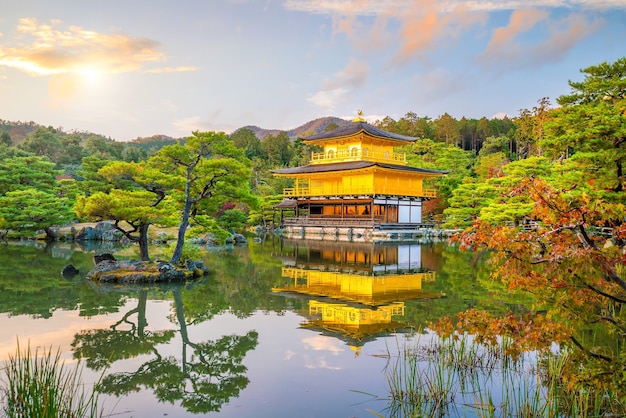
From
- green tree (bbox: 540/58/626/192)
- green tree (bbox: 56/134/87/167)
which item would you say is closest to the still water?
green tree (bbox: 540/58/626/192)

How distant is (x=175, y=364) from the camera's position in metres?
6.21

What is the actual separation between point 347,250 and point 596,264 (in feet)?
61.6

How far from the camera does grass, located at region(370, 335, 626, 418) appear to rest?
4309 millimetres

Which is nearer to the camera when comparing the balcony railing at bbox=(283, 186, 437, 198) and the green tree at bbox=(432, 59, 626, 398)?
the green tree at bbox=(432, 59, 626, 398)

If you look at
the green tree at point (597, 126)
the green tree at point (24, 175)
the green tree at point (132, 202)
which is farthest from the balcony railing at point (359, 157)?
the green tree at point (132, 202)

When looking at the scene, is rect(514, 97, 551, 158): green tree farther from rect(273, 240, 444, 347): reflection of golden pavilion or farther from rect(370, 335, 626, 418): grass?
rect(370, 335, 626, 418): grass

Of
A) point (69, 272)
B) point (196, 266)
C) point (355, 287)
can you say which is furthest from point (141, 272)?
point (355, 287)

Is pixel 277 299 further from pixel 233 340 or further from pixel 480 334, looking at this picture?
pixel 480 334

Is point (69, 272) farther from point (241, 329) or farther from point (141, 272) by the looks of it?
point (241, 329)

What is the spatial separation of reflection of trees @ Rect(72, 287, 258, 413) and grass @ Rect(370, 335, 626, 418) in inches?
74.2

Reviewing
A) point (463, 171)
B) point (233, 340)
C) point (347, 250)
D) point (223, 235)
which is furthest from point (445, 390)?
point (463, 171)

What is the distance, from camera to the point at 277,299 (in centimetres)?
1074

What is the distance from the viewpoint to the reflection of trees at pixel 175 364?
5.28 meters

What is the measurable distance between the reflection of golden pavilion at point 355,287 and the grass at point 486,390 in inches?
66.5
